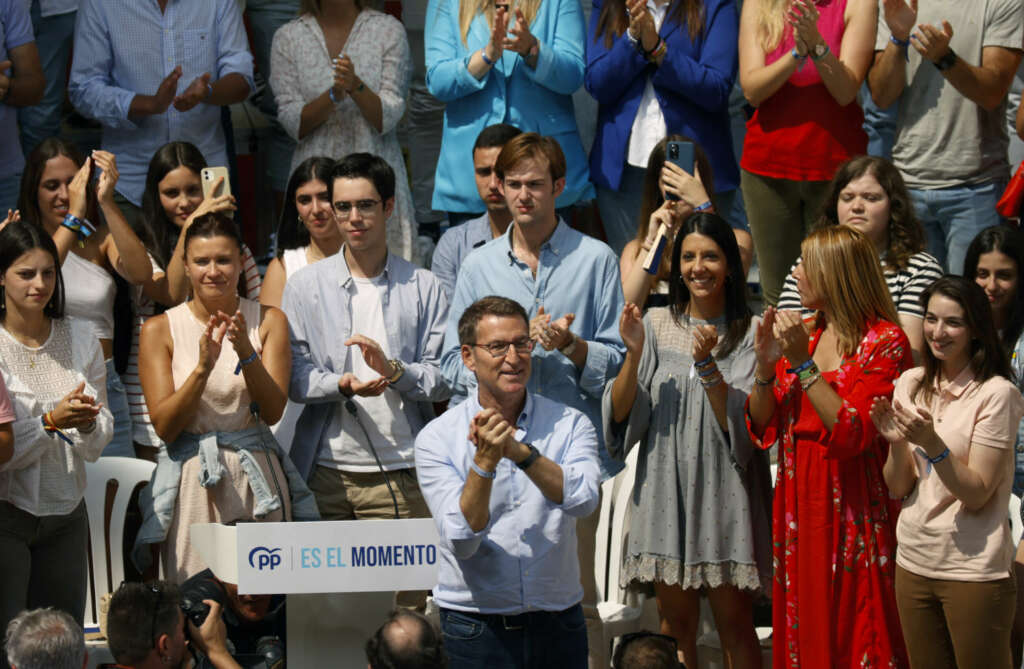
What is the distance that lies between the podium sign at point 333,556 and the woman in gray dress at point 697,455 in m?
1.12

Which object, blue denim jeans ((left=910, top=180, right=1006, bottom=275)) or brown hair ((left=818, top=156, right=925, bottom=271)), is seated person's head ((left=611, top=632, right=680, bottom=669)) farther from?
blue denim jeans ((left=910, top=180, right=1006, bottom=275))

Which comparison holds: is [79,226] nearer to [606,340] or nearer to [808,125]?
[606,340]

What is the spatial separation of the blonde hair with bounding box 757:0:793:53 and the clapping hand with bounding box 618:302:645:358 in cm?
210

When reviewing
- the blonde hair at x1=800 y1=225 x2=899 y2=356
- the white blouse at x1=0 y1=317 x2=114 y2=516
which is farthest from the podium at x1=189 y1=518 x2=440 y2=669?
the blonde hair at x1=800 y1=225 x2=899 y2=356

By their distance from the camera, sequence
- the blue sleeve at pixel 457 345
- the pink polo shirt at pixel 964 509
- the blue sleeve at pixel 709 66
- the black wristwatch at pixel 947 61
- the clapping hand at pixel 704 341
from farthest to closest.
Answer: the blue sleeve at pixel 709 66
the black wristwatch at pixel 947 61
the blue sleeve at pixel 457 345
the clapping hand at pixel 704 341
the pink polo shirt at pixel 964 509

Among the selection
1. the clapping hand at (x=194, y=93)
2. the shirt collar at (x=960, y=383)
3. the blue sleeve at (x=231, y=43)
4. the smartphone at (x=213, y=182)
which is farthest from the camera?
the blue sleeve at (x=231, y=43)

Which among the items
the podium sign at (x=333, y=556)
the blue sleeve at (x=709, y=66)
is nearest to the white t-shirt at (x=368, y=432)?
the podium sign at (x=333, y=556)

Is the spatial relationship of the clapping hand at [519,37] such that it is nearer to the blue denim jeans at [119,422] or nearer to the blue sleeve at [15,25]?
the blue denim jeans at [119,422]

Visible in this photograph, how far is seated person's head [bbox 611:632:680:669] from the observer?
13.6ft

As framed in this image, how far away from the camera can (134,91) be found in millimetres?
7281

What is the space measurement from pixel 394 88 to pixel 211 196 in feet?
4.86

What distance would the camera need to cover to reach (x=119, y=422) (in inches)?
252

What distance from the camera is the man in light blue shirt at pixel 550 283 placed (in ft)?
17.9

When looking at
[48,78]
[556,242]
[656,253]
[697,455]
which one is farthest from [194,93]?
[697,455]
